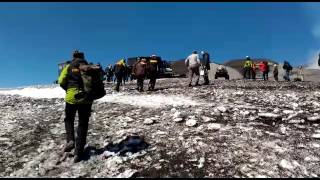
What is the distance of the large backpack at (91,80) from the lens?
1041 cm

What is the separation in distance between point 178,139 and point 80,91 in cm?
258

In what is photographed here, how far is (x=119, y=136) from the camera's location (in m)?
12.3

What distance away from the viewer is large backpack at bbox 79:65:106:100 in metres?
10.4

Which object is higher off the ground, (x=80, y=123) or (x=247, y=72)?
(x=247, y=72)

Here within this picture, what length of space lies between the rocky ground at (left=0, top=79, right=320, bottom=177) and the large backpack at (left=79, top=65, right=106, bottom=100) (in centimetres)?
136

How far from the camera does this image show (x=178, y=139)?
11602mm

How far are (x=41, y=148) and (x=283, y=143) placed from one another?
5.43m

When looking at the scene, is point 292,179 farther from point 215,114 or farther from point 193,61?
point 193,61

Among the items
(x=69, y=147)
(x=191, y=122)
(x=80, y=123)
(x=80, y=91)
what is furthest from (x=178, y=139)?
(x=80, y=91)

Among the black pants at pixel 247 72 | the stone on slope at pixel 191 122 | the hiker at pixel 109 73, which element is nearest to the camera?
the stone on slope at pixel 191 122

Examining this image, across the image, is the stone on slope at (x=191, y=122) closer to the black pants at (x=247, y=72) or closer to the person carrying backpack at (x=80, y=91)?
the person carrying backpack at (x=80, y=91)

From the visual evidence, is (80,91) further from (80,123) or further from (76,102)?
(80,123)

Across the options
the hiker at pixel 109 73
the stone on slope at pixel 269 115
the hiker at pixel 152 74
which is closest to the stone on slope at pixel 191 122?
the stone on slope at pixel 269 115

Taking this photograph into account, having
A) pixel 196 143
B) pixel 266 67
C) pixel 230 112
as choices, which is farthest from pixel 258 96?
pixel 266 67
